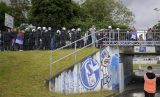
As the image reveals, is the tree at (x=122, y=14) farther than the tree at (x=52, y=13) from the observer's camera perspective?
Yes

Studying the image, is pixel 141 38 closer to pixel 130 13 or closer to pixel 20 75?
pixel 20 75

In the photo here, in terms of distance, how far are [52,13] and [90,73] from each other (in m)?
33.8

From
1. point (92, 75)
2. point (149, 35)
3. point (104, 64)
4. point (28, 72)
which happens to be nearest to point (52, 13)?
point (149, 35)

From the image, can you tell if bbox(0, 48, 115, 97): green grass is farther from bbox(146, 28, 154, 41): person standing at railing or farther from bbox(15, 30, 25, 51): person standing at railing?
bbox(146, 28, 154, 41): person standing at railing

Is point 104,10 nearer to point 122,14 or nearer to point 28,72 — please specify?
point 122,14

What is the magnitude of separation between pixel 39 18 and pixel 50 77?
35.2 metres

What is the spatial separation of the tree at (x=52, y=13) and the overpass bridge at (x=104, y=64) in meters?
28.7

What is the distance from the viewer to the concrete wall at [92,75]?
21.9 meters

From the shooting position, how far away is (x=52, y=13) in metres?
56.8

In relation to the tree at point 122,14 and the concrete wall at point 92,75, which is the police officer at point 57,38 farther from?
the tree at point 122,14

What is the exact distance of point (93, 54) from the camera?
2423 cm

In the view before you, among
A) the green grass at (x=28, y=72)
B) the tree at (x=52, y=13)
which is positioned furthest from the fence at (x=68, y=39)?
the tree at (x=52, y=13)

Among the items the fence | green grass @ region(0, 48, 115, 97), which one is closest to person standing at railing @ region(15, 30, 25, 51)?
the fence

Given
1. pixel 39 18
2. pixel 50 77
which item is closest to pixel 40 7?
pixel 39 18
